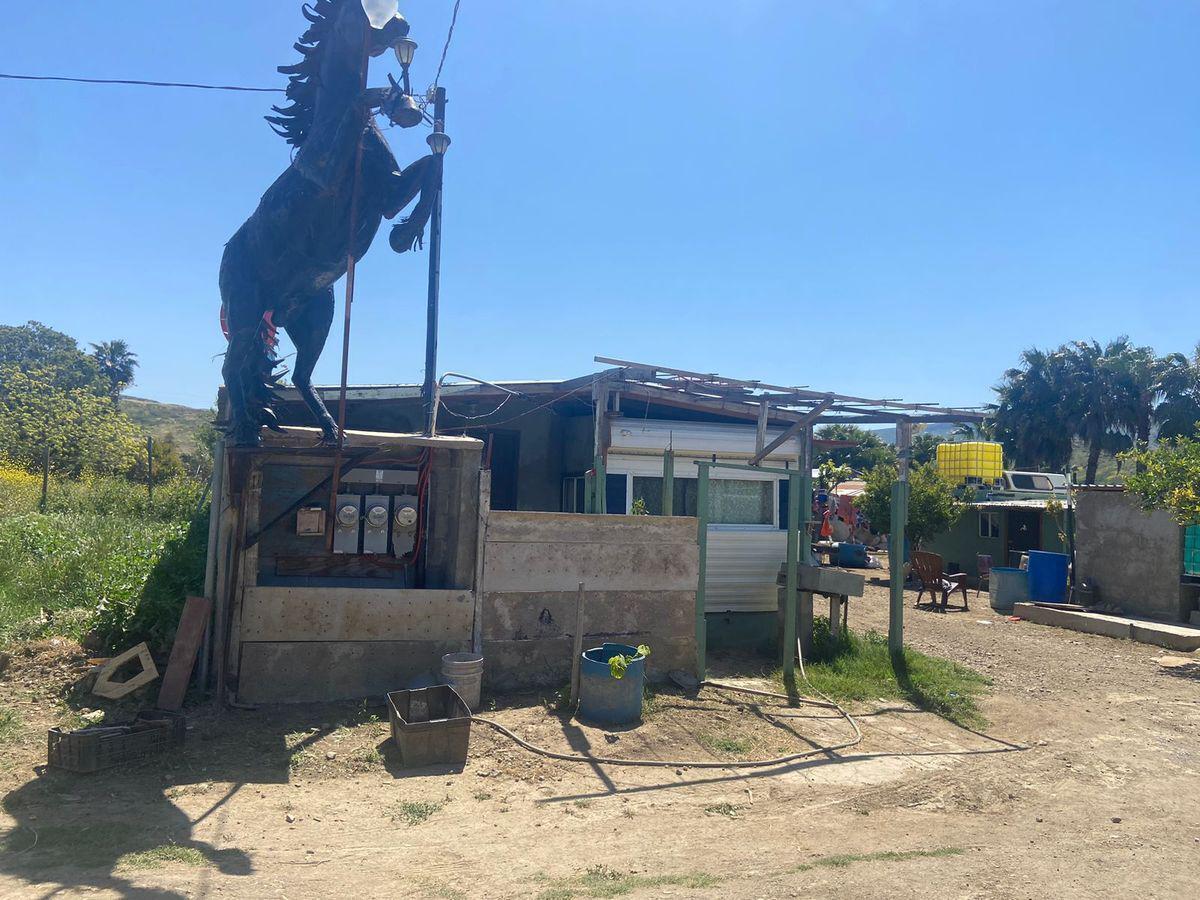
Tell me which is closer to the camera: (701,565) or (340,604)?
(340,604)

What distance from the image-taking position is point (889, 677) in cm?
902

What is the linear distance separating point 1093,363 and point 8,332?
6147cm

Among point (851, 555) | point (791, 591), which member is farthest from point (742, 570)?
point (851, 555)

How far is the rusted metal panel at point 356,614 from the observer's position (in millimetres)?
6887

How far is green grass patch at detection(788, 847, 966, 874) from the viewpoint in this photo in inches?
174

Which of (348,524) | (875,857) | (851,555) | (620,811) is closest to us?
(875,857)

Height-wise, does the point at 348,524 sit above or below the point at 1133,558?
above

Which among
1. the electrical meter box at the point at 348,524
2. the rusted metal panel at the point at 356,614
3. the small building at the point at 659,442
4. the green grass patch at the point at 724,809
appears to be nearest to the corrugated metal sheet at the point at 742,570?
the small building at the point at 659,442

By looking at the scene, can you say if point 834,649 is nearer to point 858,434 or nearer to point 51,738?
point 51,738

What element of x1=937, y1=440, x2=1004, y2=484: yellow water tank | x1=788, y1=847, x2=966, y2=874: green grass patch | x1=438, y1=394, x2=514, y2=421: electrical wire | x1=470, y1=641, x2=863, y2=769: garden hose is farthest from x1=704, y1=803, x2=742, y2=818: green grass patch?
x1=937, y1=440, x2=1004, y2=484: yellow water tank

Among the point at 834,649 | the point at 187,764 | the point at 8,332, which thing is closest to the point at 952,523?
the point at 834,649

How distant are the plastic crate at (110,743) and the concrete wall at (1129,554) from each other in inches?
568

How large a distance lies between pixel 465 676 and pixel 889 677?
4841 millimetres

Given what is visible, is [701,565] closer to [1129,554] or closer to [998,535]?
[1129,554]
